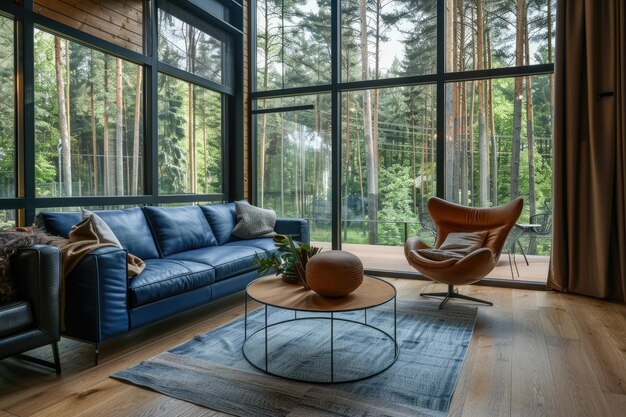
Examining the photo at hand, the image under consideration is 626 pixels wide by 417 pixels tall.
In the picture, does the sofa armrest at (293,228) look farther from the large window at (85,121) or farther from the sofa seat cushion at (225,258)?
the large window at (85,121)

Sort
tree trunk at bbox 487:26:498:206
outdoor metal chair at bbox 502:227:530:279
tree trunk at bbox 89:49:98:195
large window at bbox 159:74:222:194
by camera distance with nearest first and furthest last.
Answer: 1. tree trunk at bbox 89:49:98:195
2. large window at bbox 159:74:222:194
3. outdoor metal chair at bbox 502:227:530:279
4. tree trunk at bbox 487:26:498:206

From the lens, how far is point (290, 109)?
→ 5.18m

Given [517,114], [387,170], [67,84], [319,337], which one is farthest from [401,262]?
[67,84]

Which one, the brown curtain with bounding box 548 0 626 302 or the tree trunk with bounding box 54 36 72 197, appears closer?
the tree trunk with bounding box 54 36 72 197

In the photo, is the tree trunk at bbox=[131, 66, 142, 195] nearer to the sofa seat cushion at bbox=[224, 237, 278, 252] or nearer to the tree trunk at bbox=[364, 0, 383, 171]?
the sofa seat cushion at bbox=[224, 237, 278, 252]

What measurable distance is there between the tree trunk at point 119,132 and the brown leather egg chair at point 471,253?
253 cm

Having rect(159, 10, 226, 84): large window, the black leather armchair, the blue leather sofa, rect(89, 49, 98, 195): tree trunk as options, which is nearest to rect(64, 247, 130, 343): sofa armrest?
the blue leather sofa

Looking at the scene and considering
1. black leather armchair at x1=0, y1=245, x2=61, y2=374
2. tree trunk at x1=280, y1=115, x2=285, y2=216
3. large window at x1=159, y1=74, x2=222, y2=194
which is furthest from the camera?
tree trunk at x1=280, y1=115, x2=285, y2=216

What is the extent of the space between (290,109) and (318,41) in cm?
86

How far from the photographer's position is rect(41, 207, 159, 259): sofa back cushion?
8.79ft

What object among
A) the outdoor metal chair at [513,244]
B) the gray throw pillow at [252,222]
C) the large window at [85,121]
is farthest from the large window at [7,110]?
the outdoor metal chair at [513,244]

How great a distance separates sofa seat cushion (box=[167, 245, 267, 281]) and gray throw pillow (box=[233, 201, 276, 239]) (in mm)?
541

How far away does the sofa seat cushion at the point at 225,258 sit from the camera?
318 centimetres

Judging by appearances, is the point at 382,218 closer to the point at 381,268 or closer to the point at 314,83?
the point at 381,268
